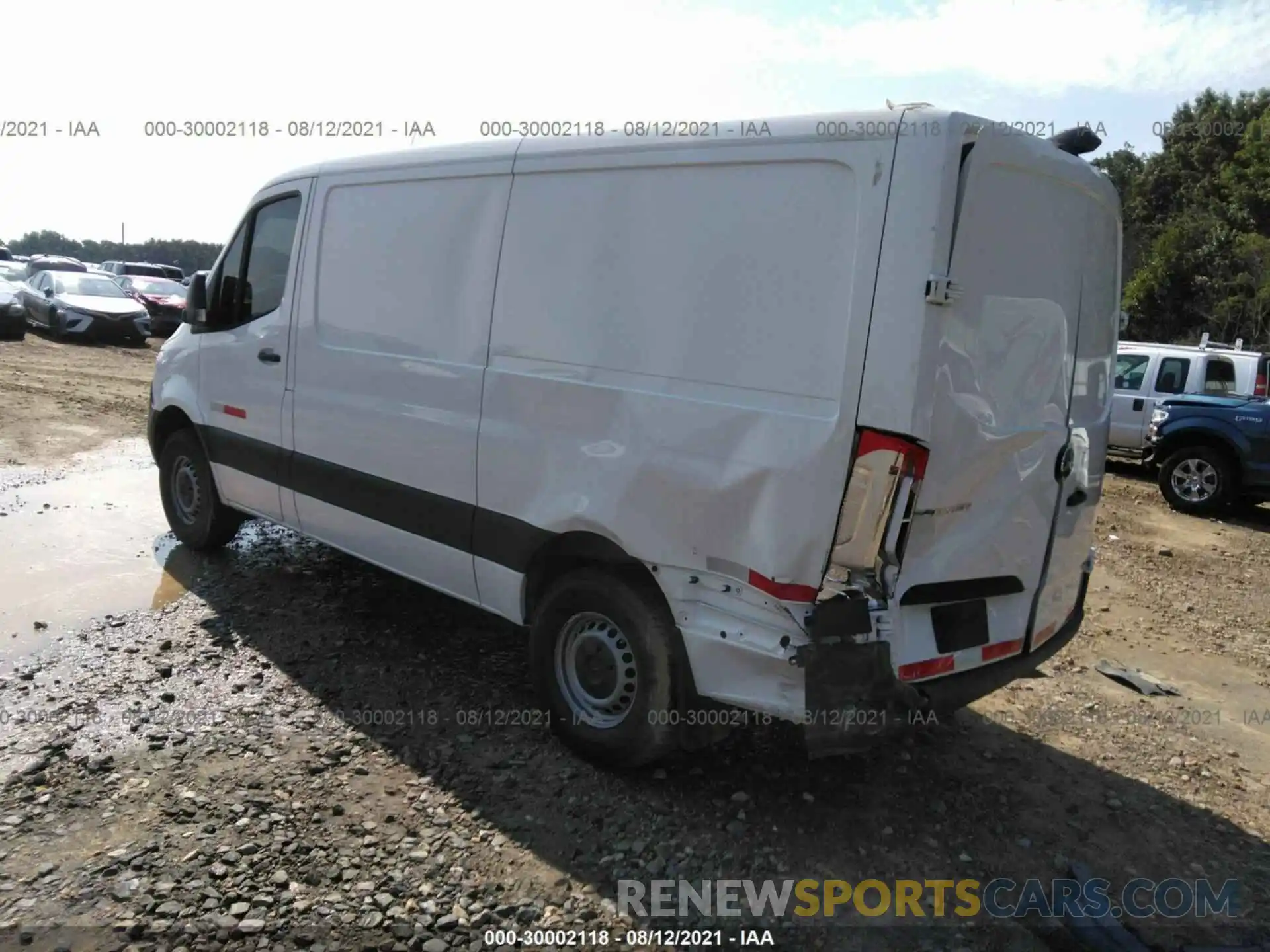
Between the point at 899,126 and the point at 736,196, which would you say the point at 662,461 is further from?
the point at 899,126

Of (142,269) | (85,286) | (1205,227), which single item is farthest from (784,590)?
(1205,227)

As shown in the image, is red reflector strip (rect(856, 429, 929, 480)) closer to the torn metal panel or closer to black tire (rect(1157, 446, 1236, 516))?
the torn metal panel

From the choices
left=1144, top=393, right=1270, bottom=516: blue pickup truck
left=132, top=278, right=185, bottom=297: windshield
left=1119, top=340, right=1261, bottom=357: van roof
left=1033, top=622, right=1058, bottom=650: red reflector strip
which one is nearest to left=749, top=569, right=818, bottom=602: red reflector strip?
left=1033, top=622, right=1058, bottom=650: red reflector strip

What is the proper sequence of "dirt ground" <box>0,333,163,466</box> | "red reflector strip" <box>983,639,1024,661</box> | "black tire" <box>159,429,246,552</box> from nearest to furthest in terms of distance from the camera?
"red reflector strip" <box>983,639,1024,661</box>, "black tire" <box>159,429,246,552</box>, "dirt ground" <box>0,333,163,466</box>

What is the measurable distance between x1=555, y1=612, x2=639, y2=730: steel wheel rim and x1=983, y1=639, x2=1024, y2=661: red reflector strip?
1308mm

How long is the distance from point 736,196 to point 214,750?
113 inches

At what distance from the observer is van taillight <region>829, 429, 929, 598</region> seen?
284cm

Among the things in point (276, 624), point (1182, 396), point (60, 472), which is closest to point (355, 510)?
point (276, 624)

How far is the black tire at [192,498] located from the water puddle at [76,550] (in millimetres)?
156

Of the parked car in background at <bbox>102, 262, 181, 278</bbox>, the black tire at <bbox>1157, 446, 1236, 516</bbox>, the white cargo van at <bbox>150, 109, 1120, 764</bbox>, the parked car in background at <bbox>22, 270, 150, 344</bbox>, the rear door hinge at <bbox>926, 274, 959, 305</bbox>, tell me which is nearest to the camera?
the rear door hinge at <bbox>926, 274, 959, 305</bbox>

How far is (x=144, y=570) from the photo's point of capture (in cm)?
564

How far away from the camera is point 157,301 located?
21.6 meters

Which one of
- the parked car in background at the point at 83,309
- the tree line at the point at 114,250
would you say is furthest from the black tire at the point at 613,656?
the tree line at the point at 114,250

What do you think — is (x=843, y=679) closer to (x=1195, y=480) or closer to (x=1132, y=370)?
(x=1195, y=480)
